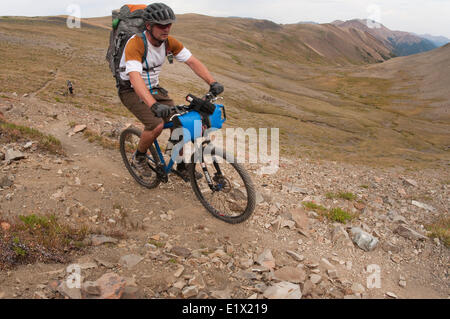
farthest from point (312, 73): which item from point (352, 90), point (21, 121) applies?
point (21, 121)

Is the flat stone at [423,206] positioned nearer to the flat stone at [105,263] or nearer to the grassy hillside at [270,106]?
the flat stone at [105,263]

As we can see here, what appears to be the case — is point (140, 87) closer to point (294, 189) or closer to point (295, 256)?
point (295, 256)

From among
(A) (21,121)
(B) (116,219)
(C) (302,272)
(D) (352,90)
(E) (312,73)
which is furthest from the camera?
(E) (312,73)

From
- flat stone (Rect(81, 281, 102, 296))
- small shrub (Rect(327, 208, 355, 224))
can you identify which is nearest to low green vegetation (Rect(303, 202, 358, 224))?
small shrub (Rect(327, 208, 355, 224))

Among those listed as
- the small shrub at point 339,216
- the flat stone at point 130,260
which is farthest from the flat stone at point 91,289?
the small shrub at point 339,216

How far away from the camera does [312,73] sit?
127 metres

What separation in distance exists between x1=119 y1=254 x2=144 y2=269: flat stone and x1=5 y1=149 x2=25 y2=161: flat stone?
509cm

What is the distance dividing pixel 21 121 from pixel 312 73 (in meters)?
130

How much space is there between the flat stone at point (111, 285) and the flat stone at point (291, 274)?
2515 mm

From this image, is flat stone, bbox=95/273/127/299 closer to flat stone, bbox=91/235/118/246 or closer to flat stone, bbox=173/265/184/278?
flat stone, bbox=173/265/184/278

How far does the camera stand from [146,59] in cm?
592

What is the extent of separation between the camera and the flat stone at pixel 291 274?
4867 millimetres

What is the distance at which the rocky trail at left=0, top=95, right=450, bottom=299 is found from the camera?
447cm
